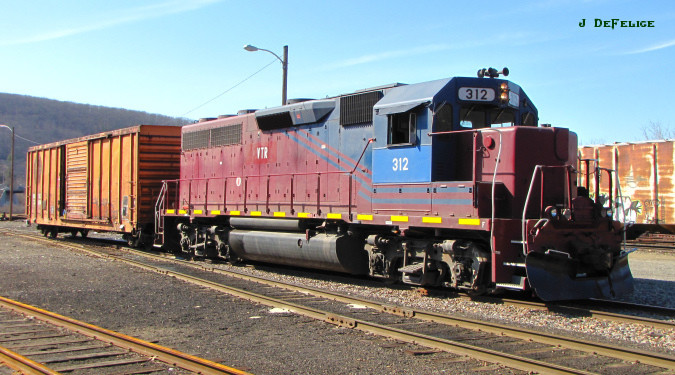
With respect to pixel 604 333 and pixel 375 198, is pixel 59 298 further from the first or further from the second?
pixel 604 333

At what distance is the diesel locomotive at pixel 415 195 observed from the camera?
26.9ft

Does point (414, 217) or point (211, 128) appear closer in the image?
point (414, 217)

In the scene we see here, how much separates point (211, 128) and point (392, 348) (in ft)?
34.7

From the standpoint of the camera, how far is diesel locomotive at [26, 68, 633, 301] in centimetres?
820

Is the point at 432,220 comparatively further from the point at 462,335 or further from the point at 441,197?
the point at 462,335

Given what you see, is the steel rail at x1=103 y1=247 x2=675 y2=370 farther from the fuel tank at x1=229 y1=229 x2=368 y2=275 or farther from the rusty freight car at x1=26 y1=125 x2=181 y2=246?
the rusty freight car at x1=26 y1=125 x2=181 y2=246

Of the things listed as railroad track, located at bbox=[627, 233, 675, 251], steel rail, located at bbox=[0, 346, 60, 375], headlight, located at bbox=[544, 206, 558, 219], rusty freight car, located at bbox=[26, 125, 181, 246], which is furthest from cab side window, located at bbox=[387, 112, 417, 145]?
railroad track, located at bbox=[627, 233, 675, 251]

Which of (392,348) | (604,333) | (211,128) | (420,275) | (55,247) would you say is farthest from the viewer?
(55,247)

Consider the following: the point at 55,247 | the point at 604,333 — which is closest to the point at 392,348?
the point at 604,333

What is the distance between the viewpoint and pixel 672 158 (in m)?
18.2

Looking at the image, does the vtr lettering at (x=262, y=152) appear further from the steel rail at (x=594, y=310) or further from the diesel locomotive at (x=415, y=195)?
the steel rail at (x=594, y=310)

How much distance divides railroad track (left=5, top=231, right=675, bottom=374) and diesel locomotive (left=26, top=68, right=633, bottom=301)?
1284 mm

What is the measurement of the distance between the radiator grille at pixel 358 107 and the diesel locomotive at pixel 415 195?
0.03 m

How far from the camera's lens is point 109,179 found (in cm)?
1836
